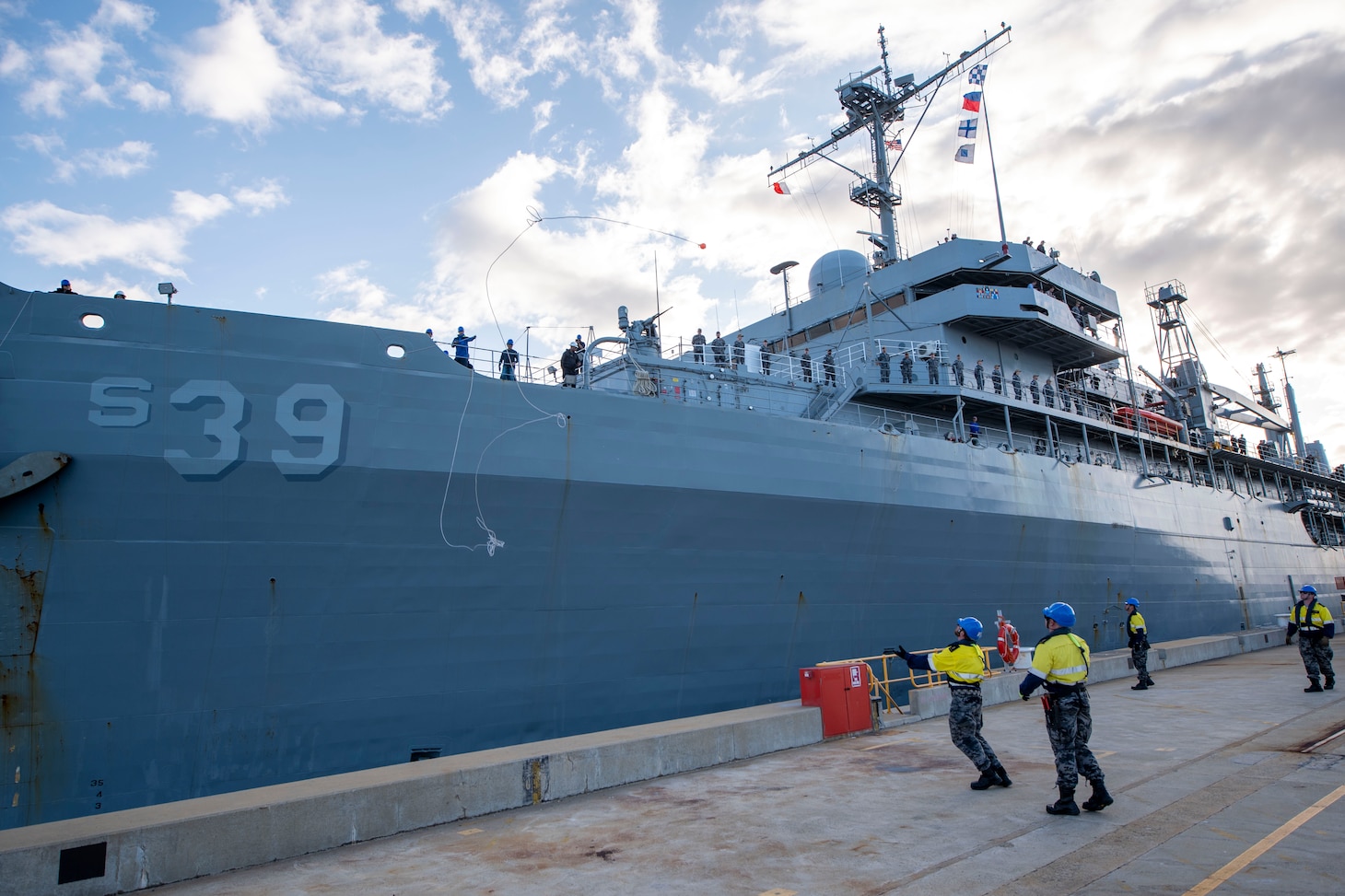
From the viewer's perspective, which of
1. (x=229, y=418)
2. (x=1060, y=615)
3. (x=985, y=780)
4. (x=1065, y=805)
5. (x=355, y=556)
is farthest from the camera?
(x=355, y=556)

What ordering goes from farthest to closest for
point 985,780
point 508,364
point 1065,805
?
point 508,364 < point 985,780 < point 1065,805

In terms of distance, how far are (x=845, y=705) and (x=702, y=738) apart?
2.24 m

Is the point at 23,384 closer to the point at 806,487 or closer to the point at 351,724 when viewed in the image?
the point at 351,724

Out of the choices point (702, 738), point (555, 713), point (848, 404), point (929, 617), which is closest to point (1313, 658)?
point (929, 617)

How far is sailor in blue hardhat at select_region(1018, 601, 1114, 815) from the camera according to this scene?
17.1 feet

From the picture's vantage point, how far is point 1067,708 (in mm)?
5387

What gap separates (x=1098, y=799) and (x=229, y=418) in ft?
27.8

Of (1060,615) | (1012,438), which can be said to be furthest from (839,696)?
(1012,438)

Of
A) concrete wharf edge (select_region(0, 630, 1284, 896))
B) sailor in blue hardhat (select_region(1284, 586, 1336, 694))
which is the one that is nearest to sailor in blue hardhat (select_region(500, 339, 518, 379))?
concrete wharf edge (select_region(0, 630, 1284, 896))

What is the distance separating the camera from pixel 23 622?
7332 mm

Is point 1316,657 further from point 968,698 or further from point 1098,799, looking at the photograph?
point 1098,799

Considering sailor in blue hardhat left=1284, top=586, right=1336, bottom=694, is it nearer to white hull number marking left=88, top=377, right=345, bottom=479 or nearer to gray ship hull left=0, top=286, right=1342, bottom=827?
gray ship hull left=0, top=286, right=1342, bottom=827

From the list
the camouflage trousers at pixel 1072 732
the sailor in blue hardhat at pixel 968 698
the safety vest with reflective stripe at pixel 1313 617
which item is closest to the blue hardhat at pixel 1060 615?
the camouflage trousers at pixel 1072 732

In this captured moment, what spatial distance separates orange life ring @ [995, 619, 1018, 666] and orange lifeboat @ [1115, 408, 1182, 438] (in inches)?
416
